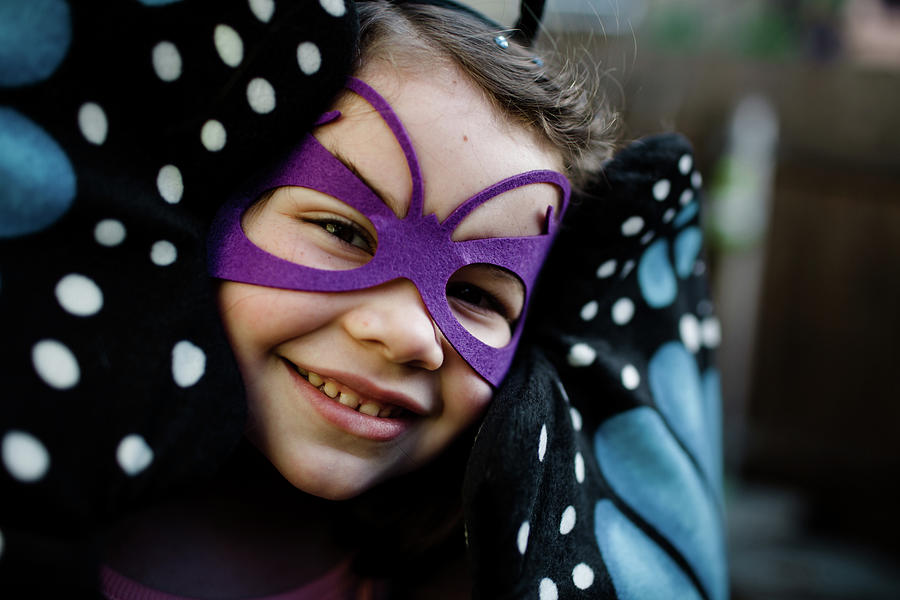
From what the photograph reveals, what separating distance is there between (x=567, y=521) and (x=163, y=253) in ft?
2.06

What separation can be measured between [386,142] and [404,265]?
148 millimetres

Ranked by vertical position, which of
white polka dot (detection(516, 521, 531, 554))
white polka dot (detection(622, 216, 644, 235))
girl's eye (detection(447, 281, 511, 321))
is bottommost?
white polka dot (detection(516, 521, 531, 554))

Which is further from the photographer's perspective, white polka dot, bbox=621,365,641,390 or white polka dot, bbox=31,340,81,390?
white polka dot, bbox=621,365,641,390

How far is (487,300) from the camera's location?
1.01m

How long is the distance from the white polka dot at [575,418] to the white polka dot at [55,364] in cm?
68

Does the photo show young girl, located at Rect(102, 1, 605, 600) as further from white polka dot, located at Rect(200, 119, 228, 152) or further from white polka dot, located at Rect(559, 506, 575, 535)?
white polka dot, located at Rect(559, 506, 575, 535)

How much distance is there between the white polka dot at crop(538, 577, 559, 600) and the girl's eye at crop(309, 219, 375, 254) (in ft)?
1.54

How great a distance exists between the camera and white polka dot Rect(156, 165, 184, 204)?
2.59 ft

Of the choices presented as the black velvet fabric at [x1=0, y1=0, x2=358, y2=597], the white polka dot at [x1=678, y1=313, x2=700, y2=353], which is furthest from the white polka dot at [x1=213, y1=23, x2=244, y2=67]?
the white polka dot at [x1=678, y1=313, x2=700, y2=353]

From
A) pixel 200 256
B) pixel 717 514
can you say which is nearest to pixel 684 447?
pixel 717 514

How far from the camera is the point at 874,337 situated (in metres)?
3.88

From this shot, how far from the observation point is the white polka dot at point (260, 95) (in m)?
0.82

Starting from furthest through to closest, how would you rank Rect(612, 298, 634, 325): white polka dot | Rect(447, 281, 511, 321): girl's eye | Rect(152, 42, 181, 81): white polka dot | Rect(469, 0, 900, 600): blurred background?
Rect(469, 0, 900, 600): blurred background
Rect(612, 298, 634, 325): white polka dot
Rect(447, 281, 511, 321): girl's eye
Rect(152, 42, 181, 81): white polka dot

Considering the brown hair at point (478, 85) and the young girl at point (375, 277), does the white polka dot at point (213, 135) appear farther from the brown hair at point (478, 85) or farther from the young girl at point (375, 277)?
the brown hair at point (478, 85)
